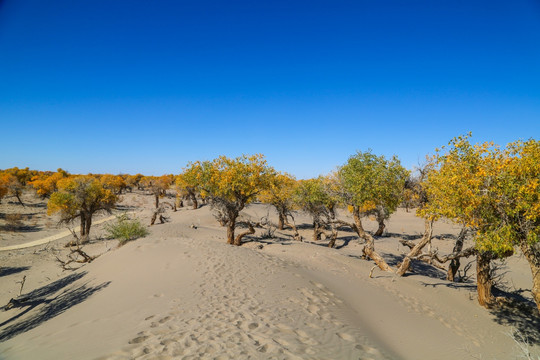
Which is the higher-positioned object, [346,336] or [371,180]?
[371,180]

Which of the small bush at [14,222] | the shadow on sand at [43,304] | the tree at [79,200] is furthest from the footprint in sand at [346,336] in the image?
the small bush at [14,222]

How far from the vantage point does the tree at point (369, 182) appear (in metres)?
17.6

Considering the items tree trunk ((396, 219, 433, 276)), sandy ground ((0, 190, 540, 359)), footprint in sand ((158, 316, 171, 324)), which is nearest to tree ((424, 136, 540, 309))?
sandy ground ((0, 190, 540, 359))

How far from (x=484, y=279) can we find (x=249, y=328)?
35.9 feet

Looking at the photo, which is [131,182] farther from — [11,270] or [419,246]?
[419,246]

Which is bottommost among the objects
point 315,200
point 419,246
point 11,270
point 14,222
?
point 11,270

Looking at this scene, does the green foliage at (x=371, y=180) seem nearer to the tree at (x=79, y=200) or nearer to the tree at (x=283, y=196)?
the tree at (x=283, y=196)

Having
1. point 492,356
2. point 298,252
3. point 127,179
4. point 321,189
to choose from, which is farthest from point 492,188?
point 127,179

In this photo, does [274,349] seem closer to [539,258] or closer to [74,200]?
[539,258]

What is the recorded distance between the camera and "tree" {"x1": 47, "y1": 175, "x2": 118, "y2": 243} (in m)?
27.6

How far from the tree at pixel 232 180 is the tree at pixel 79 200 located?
14.3m

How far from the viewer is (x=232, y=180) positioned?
2038cm

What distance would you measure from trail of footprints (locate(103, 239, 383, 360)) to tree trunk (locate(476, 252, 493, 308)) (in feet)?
21.7

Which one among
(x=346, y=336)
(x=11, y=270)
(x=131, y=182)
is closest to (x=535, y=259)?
(x=346, y=336)
